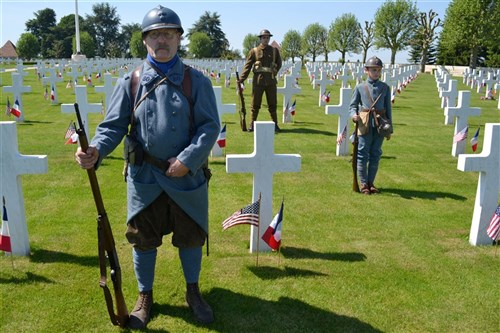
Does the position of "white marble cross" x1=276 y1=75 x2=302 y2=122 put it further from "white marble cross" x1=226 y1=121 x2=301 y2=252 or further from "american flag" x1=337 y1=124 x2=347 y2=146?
"white marble cross" x1=226 y1=121 x2=301 y2=252

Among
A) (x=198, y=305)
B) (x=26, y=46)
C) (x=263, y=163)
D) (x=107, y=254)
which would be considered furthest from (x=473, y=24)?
(x=26, y=46)

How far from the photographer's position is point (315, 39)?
276 ft

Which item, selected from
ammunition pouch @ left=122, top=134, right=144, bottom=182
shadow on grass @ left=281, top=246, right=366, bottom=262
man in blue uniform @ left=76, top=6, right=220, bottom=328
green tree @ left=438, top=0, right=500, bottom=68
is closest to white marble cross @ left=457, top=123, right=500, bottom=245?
shadow on grass @ left=281, top=246, right=366, bottom=262

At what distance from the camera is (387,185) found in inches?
286

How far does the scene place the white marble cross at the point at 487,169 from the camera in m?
4.59

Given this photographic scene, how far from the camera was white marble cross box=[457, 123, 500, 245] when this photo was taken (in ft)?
15.0

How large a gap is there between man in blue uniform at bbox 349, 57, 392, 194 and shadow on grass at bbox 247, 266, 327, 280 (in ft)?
9.22

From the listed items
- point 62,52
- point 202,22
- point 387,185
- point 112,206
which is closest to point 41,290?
Answer: point 112,206

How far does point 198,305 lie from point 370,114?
4085mm

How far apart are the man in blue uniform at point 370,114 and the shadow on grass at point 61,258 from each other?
4031 mm

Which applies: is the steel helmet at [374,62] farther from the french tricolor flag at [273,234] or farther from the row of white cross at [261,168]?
the french tricolor flag at [273,234]

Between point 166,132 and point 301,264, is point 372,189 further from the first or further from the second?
point 166,132

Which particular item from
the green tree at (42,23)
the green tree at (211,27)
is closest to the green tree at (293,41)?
the green tree at (211,27)

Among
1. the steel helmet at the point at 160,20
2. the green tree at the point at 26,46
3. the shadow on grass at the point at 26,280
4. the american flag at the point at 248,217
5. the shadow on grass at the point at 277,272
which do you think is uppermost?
the green tree at the point at 26,46
